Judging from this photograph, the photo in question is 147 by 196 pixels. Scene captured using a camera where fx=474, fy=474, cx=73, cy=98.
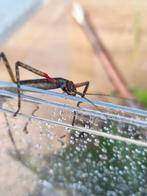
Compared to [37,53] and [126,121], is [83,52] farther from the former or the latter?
[126,121]

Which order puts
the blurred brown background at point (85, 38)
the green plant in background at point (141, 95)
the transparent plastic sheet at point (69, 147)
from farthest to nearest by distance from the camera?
the blurred brown background at point (85, 38)
the green plant in background at point (141, 95)
the transparent plastic sheet at point (69, 147)

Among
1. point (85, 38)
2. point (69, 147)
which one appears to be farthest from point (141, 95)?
point (69, 147)

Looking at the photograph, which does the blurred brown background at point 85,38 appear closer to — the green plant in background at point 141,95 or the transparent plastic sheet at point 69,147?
the green plant in background at point 141,95

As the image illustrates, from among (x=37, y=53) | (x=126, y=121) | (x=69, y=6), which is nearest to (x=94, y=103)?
(x=126, y=121)

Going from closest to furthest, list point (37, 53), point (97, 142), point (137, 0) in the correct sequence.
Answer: point (97, 142), point (37, 53), point (137, 0)

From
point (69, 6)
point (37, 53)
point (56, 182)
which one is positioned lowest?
point (56, 182)

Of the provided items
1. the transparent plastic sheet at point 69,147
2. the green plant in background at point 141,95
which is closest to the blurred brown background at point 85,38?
the green plant in background at point 141,95

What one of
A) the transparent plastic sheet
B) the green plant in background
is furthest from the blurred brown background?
the transparent plastic sheet
